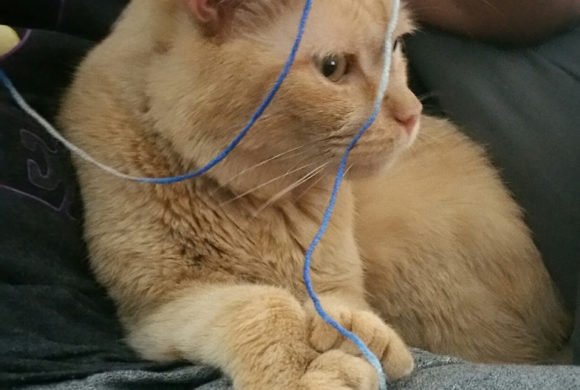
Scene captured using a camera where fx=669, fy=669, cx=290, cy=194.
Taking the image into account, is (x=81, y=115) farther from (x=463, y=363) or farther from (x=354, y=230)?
(x=463, y=363)

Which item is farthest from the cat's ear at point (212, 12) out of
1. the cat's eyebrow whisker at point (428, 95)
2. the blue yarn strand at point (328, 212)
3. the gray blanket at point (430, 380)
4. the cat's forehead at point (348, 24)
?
the cat's eyebrow whisker at point (428, 95)

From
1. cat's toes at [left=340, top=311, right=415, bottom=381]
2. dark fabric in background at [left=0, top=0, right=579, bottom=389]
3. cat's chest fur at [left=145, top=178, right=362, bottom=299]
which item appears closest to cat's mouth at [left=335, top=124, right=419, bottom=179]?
cat's chest fur at [left=145, top=178, right=362, bottom=299]

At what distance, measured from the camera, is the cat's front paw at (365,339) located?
78 centimetres

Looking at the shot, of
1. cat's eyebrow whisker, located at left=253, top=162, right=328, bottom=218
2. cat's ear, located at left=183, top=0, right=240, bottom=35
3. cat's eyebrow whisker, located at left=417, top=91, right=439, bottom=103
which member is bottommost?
cat's eyebrow whisker, located at left=417, top=91, right=439, bottom=103

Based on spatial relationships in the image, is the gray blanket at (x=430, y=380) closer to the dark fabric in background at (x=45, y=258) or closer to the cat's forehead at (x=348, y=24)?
the dark fabric in background at (x=45, y=258)

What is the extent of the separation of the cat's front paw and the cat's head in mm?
207

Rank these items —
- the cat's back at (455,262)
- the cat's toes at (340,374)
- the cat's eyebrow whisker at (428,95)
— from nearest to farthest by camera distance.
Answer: the cat's toes at (340,374), the cat's back at (455,262), the cat's eyebrow whisker at (428,95)

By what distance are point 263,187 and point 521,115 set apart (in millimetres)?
582

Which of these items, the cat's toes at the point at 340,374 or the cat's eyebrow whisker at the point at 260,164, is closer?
the cat's toes at the point at 340,374

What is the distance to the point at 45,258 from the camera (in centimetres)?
94

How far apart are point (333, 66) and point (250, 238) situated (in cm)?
27

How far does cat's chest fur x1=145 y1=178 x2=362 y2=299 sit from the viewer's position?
94 centimetres

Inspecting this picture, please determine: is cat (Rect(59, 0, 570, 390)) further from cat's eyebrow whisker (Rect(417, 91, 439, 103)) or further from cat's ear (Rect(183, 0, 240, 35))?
cat's eyebrow whisker (Rect(417, 91, 439, 103))

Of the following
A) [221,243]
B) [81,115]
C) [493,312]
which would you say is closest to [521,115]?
[493,312]
